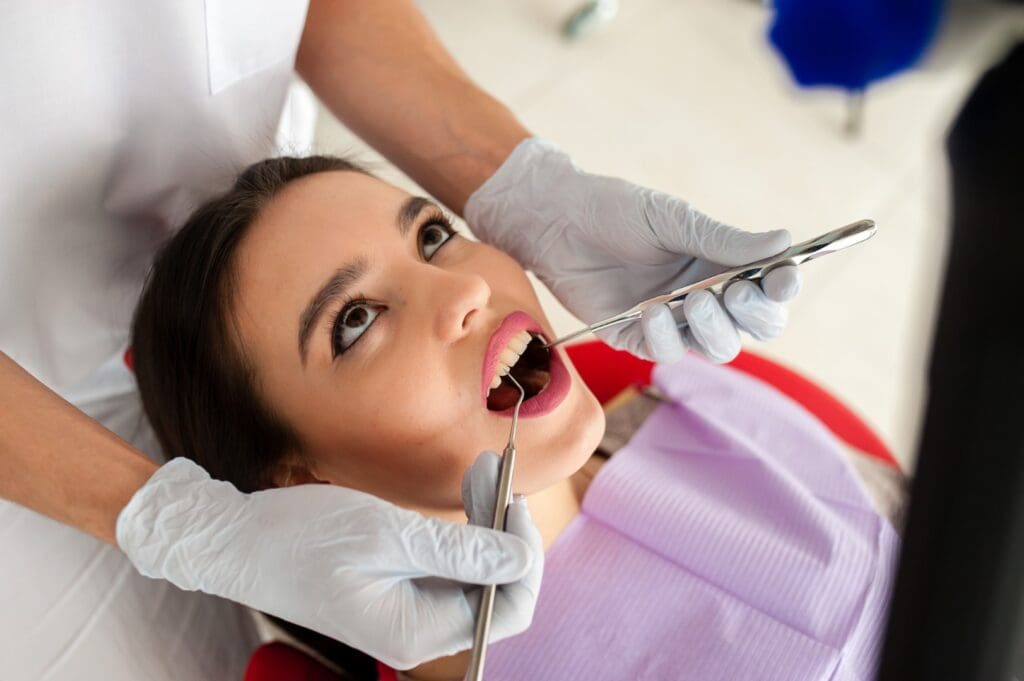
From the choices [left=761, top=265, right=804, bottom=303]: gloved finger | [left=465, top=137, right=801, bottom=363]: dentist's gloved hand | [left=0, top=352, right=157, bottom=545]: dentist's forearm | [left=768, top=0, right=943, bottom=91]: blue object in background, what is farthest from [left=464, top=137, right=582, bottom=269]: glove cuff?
[left=768, top=0, right=943, bottom=91]: blue object in background

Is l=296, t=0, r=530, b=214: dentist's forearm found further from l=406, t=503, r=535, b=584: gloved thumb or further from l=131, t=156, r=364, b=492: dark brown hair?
l=406, t=503, r=535, b=584: gloved thumb

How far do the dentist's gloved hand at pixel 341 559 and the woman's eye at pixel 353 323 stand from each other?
0.56ft

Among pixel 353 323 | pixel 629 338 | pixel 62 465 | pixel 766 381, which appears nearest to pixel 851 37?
pixel 766 381

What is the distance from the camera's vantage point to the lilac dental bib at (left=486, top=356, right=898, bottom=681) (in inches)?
43.4

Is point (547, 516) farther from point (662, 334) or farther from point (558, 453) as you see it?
point (662, 334)

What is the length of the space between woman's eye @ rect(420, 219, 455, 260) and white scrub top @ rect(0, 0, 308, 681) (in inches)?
13.4

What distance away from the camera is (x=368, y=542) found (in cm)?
90

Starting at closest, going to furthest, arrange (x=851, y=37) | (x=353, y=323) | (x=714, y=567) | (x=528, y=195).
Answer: (x=353, y=323) < (x=714, y=567) < (x=528, y=195) < (x=851, y=37)

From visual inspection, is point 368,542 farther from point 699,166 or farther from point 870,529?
point 699,166

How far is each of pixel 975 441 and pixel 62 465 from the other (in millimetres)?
899

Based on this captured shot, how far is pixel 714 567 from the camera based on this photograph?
1.18m

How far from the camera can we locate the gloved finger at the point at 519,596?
90cm

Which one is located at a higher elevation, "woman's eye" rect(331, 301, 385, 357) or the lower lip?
"woman's eye" rect(331, 301, 385, 357)

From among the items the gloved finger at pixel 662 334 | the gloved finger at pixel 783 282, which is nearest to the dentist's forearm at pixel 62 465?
the gloved finger at pixel 662 334
